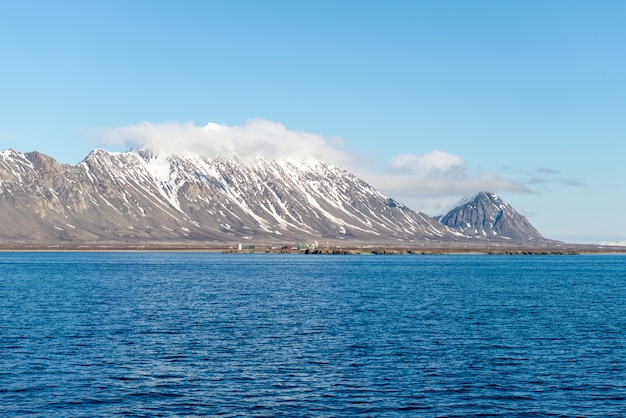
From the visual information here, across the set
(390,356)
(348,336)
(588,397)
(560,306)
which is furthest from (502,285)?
(588,397)

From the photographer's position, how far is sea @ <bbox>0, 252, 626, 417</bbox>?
41781 millimetres

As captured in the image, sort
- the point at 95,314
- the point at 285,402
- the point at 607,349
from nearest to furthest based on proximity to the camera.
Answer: the point at 285,402 < the point at 607,349 < the point at 95,314

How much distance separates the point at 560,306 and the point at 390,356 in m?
46.2

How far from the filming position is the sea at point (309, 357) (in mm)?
41781

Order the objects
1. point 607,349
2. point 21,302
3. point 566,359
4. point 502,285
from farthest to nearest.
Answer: point 502,285
point 21,302
point 607,349
point 566,359

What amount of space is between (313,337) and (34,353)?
22058mm

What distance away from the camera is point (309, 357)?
2184 inches

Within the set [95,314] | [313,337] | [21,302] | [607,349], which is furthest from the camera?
[21,302]

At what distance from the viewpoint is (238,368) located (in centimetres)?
5100

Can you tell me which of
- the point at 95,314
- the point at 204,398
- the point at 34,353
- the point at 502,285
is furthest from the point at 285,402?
the point at 502,285

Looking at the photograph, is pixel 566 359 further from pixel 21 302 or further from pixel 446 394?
pixel 21 302

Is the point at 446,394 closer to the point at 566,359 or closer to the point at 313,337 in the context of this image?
the point at 566,359

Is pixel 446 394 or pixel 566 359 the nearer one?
pixel 446 394

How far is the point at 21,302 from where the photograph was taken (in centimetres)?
9475
